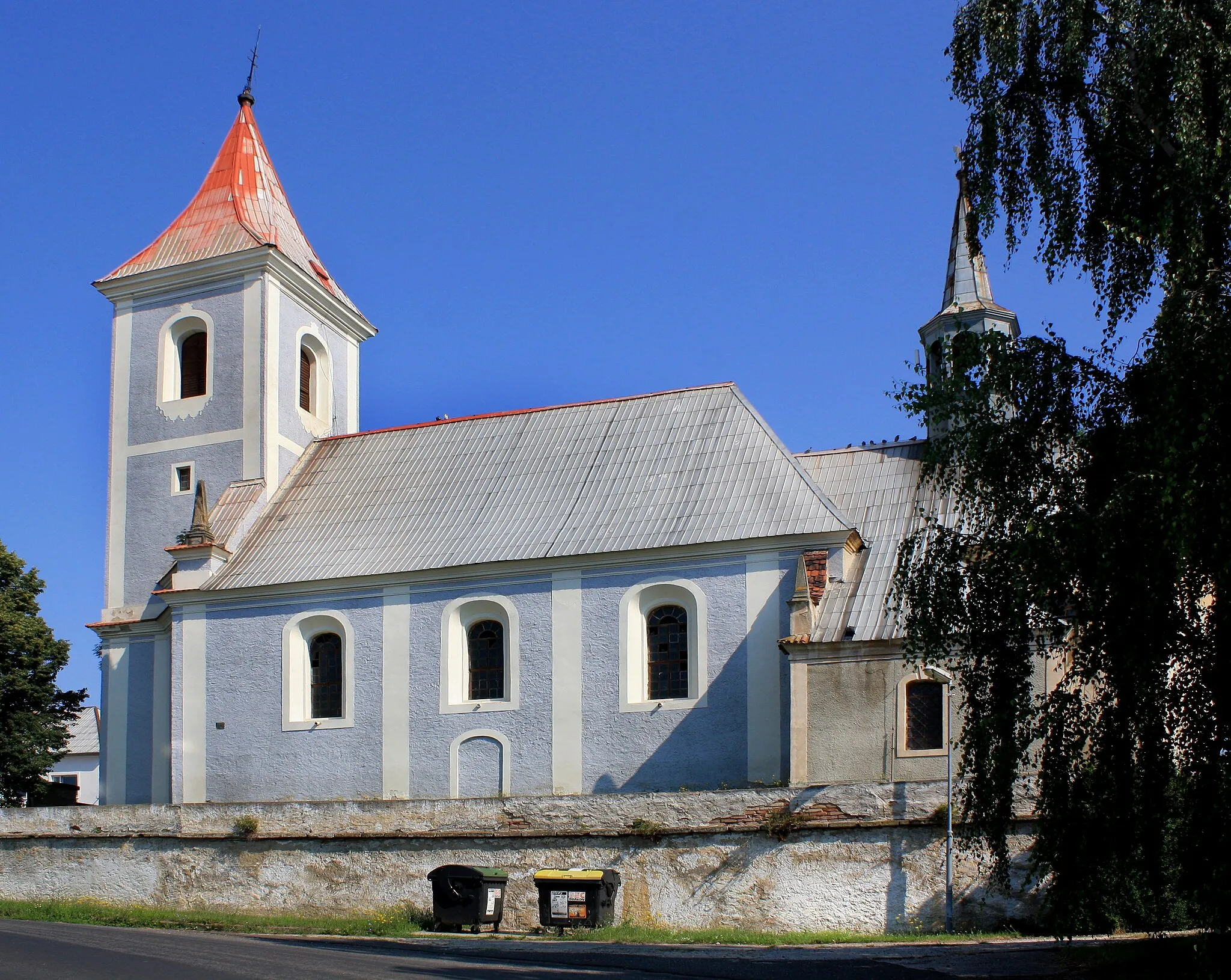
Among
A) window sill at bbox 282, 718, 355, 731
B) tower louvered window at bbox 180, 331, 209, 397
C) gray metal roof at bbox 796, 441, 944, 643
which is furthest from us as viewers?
tower louvered window at bbox 180, 331, 209, 397

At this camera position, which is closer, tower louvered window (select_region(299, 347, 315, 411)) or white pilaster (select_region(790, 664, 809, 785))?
white pilaster (select_region(790, 664, 809, 785))

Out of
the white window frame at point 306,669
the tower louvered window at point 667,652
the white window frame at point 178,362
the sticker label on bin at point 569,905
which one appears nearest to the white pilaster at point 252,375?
the white window frame at point 178,362

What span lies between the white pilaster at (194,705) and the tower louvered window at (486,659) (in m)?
6.11

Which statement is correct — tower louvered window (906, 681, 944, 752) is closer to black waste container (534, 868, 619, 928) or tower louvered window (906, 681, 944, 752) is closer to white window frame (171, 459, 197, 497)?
black waste container (534, 868, 619, 928)

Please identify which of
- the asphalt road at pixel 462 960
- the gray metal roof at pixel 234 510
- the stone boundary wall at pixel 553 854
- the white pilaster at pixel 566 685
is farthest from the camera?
the gray metal roof at pixel 234 510

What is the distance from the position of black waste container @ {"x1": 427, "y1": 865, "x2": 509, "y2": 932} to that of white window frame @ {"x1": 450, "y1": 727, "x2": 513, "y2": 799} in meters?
4.77

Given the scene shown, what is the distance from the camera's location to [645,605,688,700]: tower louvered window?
27.2 meters

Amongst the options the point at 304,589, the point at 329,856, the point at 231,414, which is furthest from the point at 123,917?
the point at 231,414

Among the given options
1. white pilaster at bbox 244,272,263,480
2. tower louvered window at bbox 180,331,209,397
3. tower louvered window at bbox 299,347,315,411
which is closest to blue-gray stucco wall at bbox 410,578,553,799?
white pilaster at bbox 244,272,263,480

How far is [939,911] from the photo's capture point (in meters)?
20.4

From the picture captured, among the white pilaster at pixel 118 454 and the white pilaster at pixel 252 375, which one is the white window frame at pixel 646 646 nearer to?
the white pilaster at pixel 252 375

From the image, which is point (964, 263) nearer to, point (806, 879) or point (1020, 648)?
point (806, 879)

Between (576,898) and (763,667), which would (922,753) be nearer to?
(763,667)

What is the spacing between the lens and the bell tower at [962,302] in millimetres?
31281
